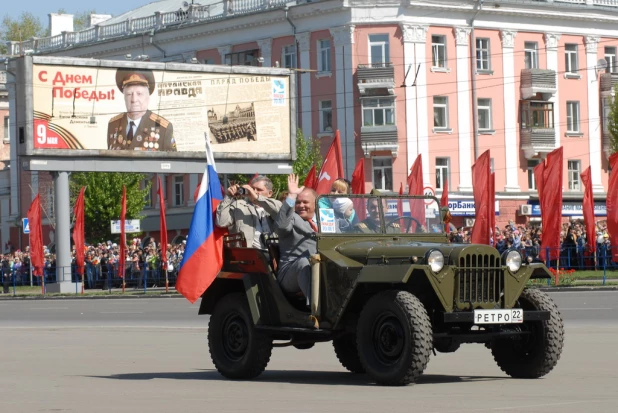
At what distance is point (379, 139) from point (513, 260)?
52.9 metres

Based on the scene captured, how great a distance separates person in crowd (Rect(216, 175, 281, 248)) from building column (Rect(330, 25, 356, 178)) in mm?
51262

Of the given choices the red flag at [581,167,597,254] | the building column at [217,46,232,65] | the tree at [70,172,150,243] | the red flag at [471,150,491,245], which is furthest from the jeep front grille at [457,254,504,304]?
the tree at [70,172,150,243]

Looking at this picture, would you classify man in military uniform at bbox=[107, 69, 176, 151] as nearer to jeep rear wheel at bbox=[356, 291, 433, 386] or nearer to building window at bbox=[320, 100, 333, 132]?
building window at bbox=[320, 100, 333, 132]

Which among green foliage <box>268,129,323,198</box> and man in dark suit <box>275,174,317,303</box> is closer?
man in dark suit <box>275,174,317,303</box>

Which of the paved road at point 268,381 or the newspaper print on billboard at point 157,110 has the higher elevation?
the newspaper print on billboard at point 157,110

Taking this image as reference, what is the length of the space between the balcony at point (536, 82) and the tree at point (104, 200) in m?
19.9

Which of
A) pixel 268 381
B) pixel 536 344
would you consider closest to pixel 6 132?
pixel 268 381

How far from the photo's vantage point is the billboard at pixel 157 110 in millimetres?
51188

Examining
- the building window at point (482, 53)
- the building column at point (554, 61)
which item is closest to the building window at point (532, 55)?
the building column at point (554, 61)

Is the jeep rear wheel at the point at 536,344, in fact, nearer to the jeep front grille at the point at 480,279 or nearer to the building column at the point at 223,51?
the jeep front grille at the point at 480,279

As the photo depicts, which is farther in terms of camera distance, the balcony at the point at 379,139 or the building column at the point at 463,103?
the building column at the point at 463,103

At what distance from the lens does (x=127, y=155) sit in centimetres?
5250

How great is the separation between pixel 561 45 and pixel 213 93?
22006 millimetres

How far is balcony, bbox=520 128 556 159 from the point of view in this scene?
6806 cm
